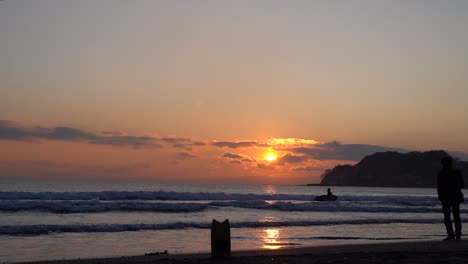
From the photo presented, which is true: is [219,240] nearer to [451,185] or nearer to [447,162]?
[447,162]

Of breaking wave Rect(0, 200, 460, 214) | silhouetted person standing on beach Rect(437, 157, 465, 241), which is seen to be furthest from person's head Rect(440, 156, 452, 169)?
breaking wave Rect(0, 200, 460, 214)

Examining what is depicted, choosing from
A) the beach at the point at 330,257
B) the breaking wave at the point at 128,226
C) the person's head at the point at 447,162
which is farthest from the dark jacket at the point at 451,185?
the breaking wave at the point at 128,226

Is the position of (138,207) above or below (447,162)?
below

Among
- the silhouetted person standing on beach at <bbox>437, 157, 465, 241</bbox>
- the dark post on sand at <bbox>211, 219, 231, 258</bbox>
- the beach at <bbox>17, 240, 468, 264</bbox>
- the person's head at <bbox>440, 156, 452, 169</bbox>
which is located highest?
the person's head at <bbox>440, 156, 452, 169</bbox>

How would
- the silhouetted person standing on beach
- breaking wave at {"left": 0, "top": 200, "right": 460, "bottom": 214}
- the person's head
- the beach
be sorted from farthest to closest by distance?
1. breaking wave at {"left": 0, "top": 200, "right": 460, "bottom": 214}
2. the silhouetted person standing on beach
3. the person's head
4. the beach

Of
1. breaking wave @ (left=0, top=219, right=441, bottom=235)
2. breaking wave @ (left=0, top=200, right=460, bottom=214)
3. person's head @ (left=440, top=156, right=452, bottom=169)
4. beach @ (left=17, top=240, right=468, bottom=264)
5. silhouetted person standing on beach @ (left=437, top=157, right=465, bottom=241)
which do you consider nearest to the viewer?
beach @ (left=17, top=240, right=468, bottom=264)

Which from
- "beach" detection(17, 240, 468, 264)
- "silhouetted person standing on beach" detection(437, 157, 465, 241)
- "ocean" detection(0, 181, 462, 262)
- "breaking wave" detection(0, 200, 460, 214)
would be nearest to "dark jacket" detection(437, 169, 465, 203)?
"silhouetted person standing on beach" detection(437, 157, 465, 241)

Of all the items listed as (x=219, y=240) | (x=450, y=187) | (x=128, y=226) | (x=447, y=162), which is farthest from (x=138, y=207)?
(x=219, y=240)

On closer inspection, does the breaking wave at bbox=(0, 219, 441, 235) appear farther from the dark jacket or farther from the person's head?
the person's head

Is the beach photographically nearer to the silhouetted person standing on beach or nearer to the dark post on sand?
the dark post on sand

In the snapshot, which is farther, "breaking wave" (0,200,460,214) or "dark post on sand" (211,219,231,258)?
"breaking wave" (0,200,460,214)

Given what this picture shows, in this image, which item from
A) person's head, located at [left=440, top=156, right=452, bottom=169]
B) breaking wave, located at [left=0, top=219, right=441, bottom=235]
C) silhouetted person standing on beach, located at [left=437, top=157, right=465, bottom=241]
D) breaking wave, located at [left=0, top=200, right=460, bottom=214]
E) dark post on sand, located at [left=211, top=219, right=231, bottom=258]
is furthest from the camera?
breaking wave, located at [left=0, top=200, right=460, bottom=214]

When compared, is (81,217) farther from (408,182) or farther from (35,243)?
(408,182)

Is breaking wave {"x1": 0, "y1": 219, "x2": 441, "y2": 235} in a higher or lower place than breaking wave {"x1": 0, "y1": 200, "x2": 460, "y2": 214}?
lower
